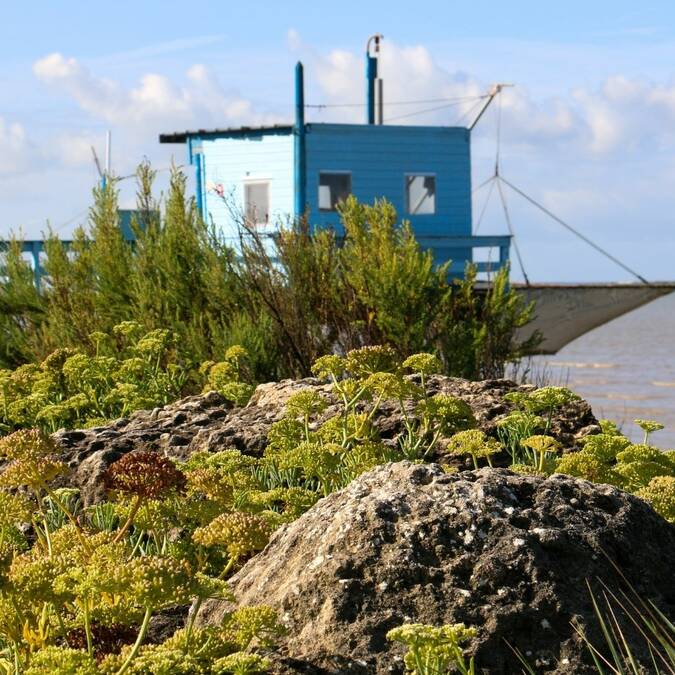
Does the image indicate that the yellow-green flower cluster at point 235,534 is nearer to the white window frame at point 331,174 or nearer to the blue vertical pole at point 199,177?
the white window frame at point 331,174

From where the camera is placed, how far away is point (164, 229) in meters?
11.4

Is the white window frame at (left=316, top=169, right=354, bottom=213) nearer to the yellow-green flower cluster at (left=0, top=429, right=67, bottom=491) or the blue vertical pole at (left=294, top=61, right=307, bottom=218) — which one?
the blue vertical pole at (left=294, top=61, right=307, bottom=218)

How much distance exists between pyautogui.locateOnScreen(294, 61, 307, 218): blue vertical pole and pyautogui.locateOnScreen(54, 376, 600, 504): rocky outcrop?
1636 centimetres

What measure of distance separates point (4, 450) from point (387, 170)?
20576 mm

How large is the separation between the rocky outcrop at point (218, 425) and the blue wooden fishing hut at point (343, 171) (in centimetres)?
1584

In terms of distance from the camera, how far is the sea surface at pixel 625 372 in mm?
19172

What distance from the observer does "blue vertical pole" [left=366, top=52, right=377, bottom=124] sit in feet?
82.1

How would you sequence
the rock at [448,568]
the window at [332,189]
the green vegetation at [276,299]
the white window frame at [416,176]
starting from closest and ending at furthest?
the rock at [448,568]
the green vegetation at [276,299]
the window at [332,189]
the white window frame at [416,176]

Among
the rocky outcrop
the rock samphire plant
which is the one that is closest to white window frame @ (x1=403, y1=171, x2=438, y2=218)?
the rocky outcrop

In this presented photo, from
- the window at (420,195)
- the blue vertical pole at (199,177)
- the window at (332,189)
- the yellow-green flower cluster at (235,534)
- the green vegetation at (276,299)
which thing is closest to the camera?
the yellow-green flower cluster at (235,534)

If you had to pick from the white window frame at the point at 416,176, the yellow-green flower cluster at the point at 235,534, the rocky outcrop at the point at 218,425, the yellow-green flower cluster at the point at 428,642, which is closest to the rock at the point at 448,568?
the yellow-green flower cluster at the point at 235,534

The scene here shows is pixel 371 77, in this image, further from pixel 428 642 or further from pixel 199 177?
pixel 428 642

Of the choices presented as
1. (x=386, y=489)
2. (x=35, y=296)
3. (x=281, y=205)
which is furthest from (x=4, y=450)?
(x=281, y=205)

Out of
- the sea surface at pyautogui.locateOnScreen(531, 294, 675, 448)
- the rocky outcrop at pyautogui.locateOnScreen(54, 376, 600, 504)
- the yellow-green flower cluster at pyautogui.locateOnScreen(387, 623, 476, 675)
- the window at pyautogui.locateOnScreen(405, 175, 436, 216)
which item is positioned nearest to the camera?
the yellow-green flower cluster at pyautogui.locateOnScreen(387, 623, 476, 675)
